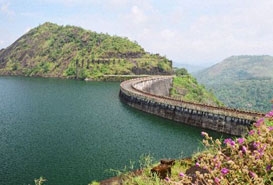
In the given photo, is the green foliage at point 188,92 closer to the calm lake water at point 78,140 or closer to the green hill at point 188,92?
the green hill at point 188,92

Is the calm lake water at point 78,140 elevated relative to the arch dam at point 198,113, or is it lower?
lower

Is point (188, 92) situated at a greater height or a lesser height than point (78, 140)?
greater

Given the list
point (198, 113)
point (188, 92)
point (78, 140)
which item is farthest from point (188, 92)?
point (78, 140)

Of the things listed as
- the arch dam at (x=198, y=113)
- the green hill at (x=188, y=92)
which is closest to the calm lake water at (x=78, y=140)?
the arch dam at (x=198, y=113)

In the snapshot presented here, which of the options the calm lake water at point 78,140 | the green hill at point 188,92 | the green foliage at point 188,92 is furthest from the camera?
the green foliage at point 188,92

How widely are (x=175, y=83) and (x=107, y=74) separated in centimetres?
4950

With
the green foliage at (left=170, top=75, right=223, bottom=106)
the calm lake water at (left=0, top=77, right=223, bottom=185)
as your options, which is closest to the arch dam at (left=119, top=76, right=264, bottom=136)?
the calm lake water at (left=0, top=77, right=223, bottom=185)

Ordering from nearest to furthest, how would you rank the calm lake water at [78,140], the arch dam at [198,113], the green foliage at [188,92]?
1. the calm lake water at [78,140]
2. the arch dam at [198,113]
3. the green foliage at [188,92]

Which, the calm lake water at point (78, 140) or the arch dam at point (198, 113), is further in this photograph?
the arch dam at point (198, 113)

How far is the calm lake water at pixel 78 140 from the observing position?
3381 cm

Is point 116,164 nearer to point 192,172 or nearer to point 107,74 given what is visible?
point 192,172

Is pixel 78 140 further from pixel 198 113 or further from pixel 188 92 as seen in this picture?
pixel 188 92

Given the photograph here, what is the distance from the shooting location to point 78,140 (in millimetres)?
46500

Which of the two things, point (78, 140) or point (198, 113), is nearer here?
point (78, 140)
